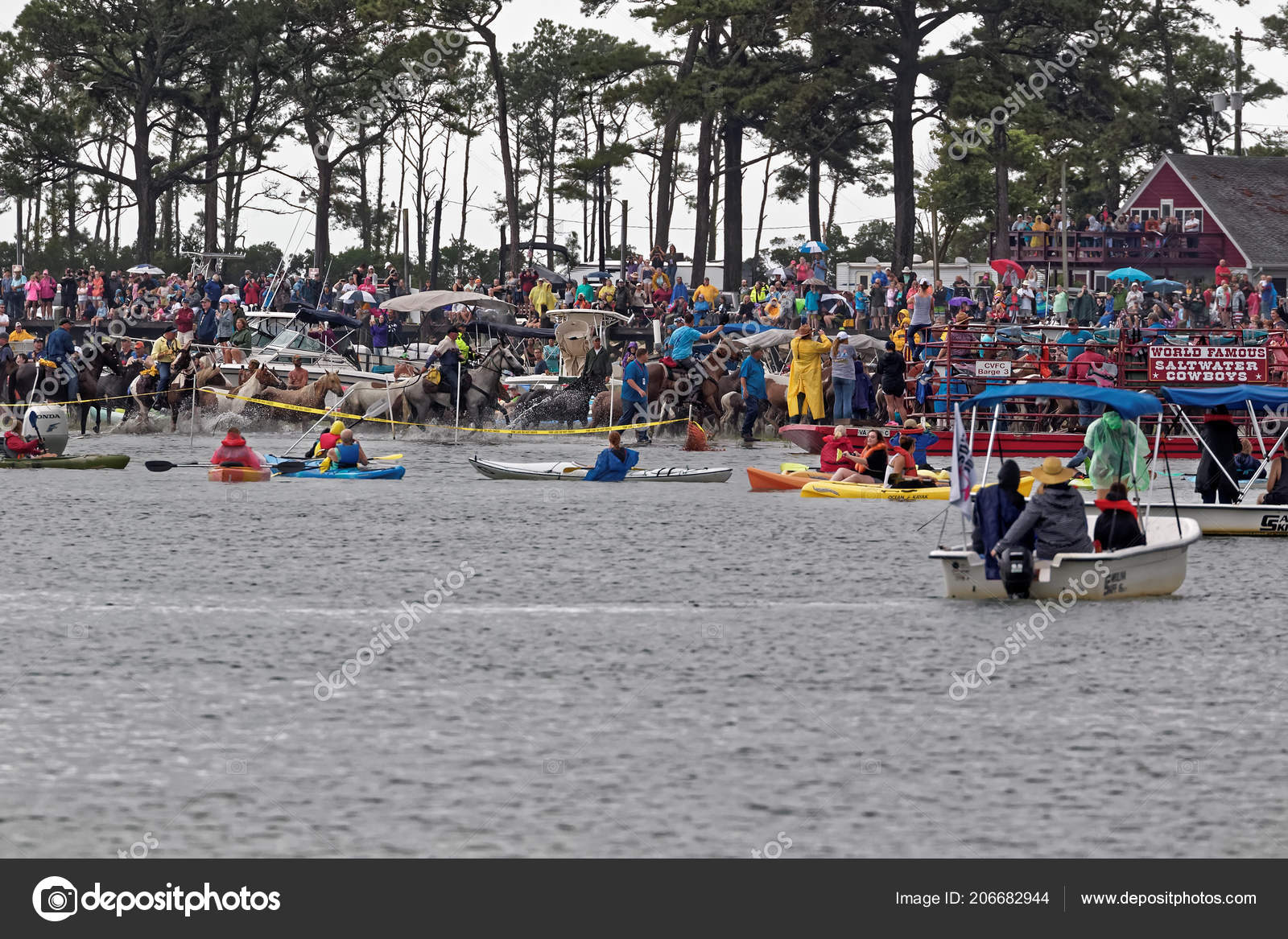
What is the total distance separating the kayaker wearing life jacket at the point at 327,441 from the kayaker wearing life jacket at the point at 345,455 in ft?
0.66

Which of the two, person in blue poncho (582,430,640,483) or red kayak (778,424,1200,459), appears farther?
red kayak (778,424,1200,459)

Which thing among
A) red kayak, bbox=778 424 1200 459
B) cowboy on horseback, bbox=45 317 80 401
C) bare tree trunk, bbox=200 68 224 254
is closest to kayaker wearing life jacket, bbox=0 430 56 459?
cowboy on horseback, bbox=45 317 80 401

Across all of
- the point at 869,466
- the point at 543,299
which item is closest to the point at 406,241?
the point at 543,299

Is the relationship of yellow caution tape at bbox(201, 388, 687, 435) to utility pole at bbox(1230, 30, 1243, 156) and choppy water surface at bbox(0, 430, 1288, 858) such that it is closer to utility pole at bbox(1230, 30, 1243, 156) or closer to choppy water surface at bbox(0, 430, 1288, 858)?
choppy water surface at bbox(0, 430, 1288, 858)

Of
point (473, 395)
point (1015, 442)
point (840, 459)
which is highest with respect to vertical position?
point (473, 395)

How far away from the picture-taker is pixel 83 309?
6231 cm

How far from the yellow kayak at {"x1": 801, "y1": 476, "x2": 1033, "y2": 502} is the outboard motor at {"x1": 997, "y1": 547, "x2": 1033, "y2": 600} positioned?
34.5 ft

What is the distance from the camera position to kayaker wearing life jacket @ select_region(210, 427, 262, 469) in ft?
109

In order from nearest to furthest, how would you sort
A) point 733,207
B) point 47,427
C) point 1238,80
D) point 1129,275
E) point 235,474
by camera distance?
point 235,474 < point 47,427 < point 1129,275 < point 733,207 < point 1238,80

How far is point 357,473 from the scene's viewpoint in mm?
33625

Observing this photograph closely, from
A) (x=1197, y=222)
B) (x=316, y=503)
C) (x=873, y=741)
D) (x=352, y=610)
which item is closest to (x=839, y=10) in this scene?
(x=1197, y=222)

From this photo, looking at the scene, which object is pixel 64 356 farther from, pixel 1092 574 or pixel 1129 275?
pixel 1092 574

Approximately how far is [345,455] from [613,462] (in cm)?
474

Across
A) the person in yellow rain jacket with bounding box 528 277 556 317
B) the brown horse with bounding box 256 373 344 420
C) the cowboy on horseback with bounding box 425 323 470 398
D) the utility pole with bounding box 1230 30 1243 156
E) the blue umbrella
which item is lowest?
the brown horse with bounding box 256 373 344 420
